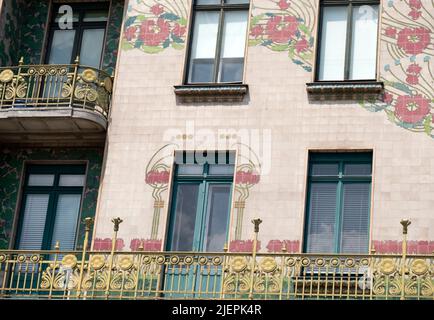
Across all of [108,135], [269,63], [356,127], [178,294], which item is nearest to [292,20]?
[269,63]

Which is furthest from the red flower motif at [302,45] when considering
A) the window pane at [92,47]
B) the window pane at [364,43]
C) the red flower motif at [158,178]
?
the window pane at [92,47]

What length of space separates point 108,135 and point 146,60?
1.78m

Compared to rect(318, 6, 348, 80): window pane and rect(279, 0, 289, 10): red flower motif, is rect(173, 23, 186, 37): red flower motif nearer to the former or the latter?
rect(279, 0, 289, 10): red flower motif

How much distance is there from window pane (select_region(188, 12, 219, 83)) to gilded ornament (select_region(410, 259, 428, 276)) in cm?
626

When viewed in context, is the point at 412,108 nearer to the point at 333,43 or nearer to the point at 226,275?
the point at 333,43

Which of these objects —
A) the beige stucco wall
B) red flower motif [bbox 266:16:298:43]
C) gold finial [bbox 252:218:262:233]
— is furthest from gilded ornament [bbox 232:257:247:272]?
red flower motif [bbox 266:16:298:43]

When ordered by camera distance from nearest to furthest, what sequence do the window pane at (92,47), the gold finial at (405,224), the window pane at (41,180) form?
the gold finial at (405,224)
the window pane at (41,180)
the window pane at (92,47)

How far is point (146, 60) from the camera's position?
26422mm

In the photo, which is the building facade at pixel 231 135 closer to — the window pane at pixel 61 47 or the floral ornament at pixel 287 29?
the floral ornament at pixel 287 29

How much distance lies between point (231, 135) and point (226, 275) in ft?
11.2

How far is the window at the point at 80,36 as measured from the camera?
2794cm

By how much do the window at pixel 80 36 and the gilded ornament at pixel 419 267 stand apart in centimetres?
905

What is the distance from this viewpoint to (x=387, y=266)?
73.7 feet

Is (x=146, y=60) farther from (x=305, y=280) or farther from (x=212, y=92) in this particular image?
(x=305, y=280)
